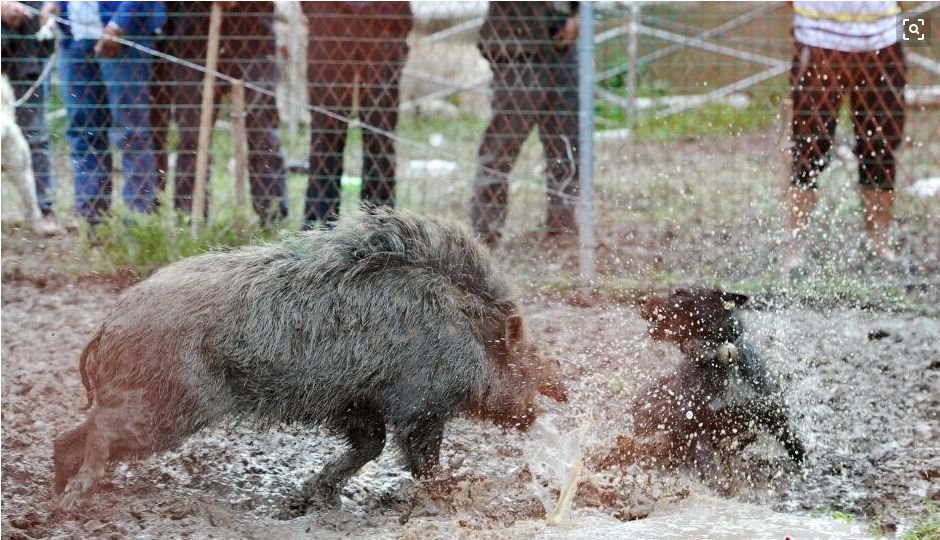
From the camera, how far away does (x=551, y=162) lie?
7023 millimetres

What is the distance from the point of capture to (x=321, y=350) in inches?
154

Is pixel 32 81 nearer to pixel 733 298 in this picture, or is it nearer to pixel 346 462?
pixel 346 462

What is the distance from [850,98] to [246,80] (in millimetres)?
3967

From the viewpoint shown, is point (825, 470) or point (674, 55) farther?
point (674, 55)

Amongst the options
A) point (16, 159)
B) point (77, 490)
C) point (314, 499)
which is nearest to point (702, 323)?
point (314, 499)

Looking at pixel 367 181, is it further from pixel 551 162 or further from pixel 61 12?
pixel 61 12

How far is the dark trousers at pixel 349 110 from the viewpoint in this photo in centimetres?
690

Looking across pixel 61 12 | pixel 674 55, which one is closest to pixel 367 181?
pixel 61 12

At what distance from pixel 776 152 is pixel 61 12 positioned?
16.0 ft

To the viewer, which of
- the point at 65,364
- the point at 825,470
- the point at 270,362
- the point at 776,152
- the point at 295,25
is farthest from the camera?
the point at 295,25

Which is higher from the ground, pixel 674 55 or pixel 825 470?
pixel 674 55

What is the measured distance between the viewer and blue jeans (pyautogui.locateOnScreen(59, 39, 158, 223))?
22.9ft

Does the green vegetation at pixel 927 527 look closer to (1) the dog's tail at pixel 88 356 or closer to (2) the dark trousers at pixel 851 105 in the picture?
(1) the dog's tail at pixel 88 356

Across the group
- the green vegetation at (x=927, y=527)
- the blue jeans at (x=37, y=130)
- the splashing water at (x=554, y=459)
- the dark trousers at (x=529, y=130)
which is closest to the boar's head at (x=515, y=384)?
the splashing water at (x=554, y=459)
